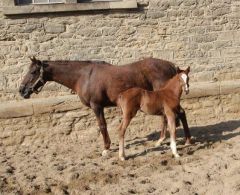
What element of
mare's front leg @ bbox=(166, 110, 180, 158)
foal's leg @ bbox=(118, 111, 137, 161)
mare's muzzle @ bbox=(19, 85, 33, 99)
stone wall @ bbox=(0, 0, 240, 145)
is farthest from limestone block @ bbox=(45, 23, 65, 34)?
mare's front leg @ bbox=(166, 110, 180, 158)

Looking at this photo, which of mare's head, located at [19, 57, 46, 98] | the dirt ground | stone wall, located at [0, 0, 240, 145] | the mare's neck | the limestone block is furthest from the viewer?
the limestone block

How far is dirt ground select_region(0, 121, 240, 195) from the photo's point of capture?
614 cm

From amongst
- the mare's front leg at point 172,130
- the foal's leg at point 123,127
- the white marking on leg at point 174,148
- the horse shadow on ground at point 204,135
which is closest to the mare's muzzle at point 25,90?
the foal's leg at point 123,127

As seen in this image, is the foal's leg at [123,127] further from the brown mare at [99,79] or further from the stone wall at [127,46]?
the stone wall at [127,46]

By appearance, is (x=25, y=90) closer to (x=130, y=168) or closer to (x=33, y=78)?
(x=33, y=78)

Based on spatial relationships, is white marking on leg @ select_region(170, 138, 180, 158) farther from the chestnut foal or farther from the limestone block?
the limestone block

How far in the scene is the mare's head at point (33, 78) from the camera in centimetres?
781

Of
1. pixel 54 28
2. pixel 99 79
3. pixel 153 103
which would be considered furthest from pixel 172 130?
pixel 54 28

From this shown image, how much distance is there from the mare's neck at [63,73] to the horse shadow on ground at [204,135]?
1.61 meters

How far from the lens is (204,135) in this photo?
8625 millimetres

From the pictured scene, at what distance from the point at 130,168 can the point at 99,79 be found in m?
1.72

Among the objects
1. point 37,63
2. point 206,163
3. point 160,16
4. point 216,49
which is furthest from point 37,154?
point 216,49

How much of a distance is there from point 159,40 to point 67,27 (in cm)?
199

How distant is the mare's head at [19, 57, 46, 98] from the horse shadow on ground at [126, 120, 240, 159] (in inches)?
79.0
